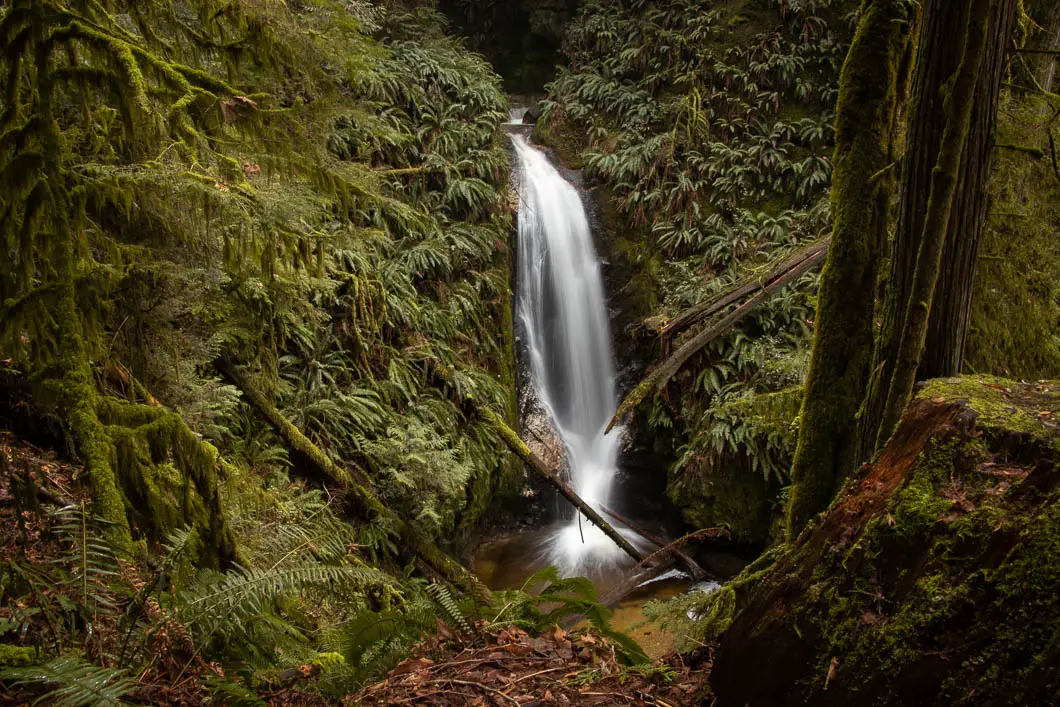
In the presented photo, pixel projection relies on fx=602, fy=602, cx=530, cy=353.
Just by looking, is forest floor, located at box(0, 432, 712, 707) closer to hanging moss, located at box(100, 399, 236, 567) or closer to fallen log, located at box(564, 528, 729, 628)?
hanging moss, located at box(100, 399, 236, 567)

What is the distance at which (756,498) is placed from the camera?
8.74m

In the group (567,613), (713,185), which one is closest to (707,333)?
(713,185)

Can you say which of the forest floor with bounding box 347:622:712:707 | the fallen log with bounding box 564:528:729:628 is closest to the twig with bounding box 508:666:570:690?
the forest floor with bounding box 347:622:712:707

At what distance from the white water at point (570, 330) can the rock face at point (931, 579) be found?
8250 millimetres

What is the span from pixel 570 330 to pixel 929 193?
918 cm

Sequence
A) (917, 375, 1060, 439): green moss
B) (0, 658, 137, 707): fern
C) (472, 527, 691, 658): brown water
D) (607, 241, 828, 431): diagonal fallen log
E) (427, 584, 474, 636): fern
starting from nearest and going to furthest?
(0, 658, 137, 707): fern
(917, 375, 1060, 439): green moss
(427, 584, 474, 636): fern
(607, 241, 828, 431): diagonal fallen log
(472, 527, 691, 658): brown water

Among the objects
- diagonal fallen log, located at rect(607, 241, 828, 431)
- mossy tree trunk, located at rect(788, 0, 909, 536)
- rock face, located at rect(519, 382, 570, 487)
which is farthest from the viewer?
rock face, located at rect(519, 382, 570, 487)

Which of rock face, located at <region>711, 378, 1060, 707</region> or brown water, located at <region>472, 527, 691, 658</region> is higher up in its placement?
rock face, located at <region>711, 378, 1060, 707</region>

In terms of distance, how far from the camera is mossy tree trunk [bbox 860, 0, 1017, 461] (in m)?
2.59

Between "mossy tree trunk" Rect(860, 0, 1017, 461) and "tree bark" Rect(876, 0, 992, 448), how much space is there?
0.08ft

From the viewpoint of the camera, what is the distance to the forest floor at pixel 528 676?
2422 mm

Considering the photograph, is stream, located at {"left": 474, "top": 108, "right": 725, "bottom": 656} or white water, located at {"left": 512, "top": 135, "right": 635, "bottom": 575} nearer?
stream, located at {"left": 474, "top": 108, "right": 725, "bottom": 656}

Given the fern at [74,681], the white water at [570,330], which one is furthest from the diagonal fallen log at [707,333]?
the fern at [74,681]

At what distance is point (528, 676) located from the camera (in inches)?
102
